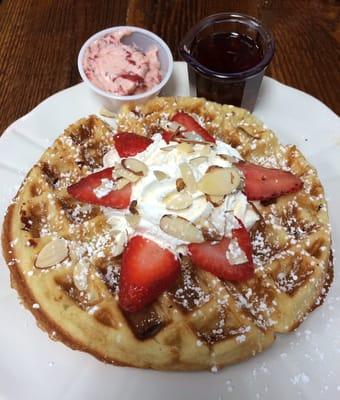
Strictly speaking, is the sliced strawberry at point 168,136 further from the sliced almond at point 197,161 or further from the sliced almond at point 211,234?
the sliced almond at point 211,234

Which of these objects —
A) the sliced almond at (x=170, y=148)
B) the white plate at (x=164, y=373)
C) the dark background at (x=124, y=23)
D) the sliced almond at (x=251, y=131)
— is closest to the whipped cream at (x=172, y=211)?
the sliced almond at (x=170, y=148)

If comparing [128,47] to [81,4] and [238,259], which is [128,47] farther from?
[238,259]

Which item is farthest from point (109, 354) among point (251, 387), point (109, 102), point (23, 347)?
point (109, 102)

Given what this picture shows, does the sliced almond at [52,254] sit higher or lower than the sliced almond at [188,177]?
lower

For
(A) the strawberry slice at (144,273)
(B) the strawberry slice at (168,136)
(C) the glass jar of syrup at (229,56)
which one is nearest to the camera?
(A) the strawberry slice at (144,273)

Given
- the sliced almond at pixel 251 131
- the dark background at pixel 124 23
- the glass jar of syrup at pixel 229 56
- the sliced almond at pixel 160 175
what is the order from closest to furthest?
the sliced almond at pixel 160 175 → the sliced almond at pixel 251 131 → the glass jar of syrup at pixel 229 56 → the dark background at pixel 124 23

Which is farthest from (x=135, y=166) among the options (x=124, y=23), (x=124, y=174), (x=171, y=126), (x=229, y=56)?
(x=124, y=23)

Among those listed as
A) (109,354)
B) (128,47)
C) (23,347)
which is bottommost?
(23,347)

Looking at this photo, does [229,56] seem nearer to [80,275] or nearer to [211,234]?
[211,234]

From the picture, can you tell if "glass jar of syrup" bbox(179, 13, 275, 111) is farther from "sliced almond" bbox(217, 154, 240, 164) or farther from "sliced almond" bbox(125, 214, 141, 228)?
"sliced almond" bbox(125, 214, 141, 228)
